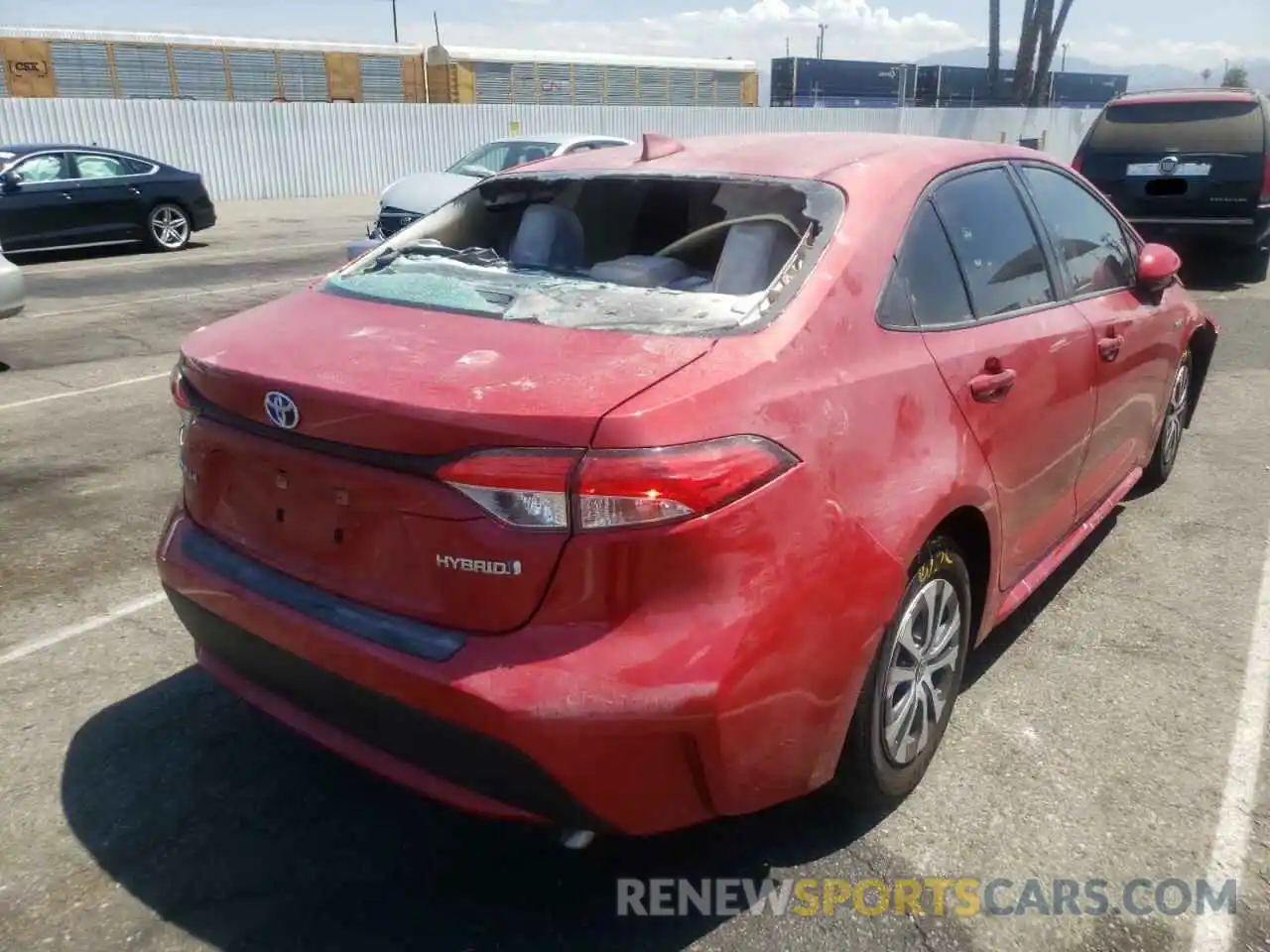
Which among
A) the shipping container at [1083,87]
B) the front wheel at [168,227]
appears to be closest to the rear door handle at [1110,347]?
the front wheel at [168,227]

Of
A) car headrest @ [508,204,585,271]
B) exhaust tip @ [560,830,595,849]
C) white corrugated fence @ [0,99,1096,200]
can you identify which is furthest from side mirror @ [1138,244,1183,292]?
white corrugated fence @ [0,99,1096,200]

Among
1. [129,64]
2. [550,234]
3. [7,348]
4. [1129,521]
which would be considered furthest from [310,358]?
[129,64]

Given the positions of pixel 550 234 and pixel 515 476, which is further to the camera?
Answer: pixel 550 234

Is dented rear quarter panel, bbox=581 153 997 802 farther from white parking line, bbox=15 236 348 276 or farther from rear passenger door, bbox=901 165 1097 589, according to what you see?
white parking line, bbox=15 236 348 276

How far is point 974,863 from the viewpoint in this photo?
2574 mm

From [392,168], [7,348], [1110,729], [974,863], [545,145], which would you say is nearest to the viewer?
[974,863]

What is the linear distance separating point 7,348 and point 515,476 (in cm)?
799

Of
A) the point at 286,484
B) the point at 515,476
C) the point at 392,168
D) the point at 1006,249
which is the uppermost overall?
the point at 1006,249

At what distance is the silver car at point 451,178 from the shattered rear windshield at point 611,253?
27.1 ft

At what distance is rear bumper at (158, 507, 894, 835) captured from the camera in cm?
198

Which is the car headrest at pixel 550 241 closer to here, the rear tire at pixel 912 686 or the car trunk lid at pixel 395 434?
the car trunk lid at pixel 395 434

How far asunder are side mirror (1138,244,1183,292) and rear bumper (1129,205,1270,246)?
761 centimetres

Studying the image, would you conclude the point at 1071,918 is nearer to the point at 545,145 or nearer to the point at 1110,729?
the point at 1110,729

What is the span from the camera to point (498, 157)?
1377cm
